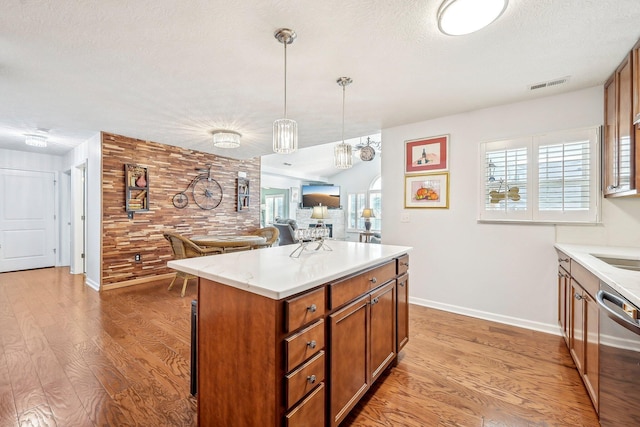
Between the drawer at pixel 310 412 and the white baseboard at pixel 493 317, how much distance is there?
7.98 ft

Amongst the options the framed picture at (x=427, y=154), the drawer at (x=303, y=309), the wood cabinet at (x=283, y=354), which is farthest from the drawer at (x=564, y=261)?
the drawer at (x=303, y=309)

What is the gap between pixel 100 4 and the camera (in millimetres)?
1545

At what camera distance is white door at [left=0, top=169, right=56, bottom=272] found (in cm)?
506

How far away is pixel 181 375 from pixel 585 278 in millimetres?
2715

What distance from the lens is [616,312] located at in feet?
3.99

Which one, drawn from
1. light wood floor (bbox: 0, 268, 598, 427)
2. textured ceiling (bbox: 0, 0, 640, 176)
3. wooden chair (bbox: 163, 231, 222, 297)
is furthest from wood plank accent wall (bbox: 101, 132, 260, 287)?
light wood floor (bbox: 0, 268, 598, 427)

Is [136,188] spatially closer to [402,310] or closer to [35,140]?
[35,140]

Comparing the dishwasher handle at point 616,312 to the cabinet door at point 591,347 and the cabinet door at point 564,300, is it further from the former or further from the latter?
the cabinet door at point 564,300

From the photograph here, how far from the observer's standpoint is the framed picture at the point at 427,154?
129 inches

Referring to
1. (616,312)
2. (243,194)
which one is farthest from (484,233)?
(243,194)

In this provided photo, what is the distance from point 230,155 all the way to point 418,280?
4251 mm

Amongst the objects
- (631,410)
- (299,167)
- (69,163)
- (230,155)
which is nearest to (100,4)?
(631,410)

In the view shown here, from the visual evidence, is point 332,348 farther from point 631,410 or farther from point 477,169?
point 477,169

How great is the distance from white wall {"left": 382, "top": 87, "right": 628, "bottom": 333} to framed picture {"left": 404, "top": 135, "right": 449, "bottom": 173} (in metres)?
0.07
